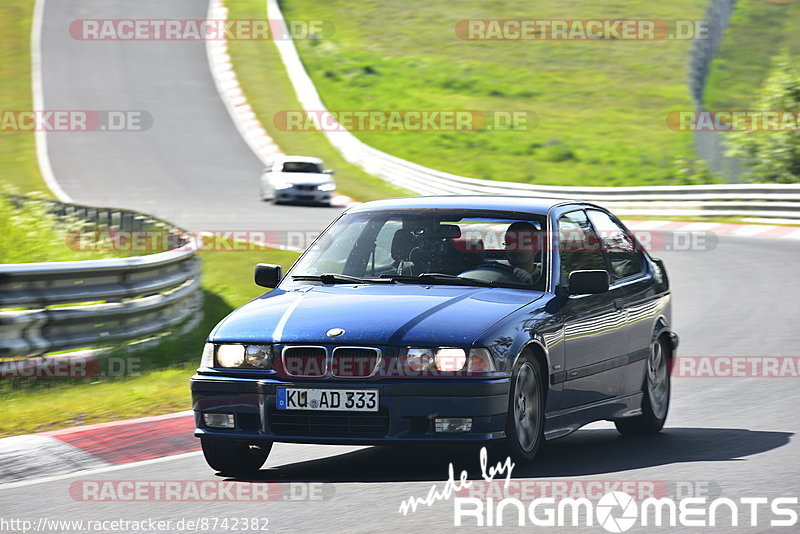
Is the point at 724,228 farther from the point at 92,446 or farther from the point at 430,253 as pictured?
the point at 92,446

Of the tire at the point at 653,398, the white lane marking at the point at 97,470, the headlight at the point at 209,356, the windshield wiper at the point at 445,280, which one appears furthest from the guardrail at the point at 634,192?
the headlight at the point at 209,356

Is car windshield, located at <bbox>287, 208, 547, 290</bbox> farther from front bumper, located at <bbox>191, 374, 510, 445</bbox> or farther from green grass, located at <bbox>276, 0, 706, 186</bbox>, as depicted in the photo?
green grass, located at <bbox>276, 0, 706, 186</bbox>

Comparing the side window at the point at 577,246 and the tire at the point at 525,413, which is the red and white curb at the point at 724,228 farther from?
the tire at the point at 525,413

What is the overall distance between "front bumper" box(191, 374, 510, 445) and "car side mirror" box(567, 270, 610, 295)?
40.2 inches

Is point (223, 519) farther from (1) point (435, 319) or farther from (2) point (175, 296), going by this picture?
(2) point (175, 296)

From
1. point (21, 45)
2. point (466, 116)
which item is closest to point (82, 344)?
point (466, 116)

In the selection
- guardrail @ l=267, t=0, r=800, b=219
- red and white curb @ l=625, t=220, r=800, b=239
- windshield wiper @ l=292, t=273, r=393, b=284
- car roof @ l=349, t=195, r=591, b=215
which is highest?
car roof @ l=349, t=195, r=591, b=215

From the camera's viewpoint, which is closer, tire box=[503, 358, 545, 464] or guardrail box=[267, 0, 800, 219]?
tire box=[503, 358, 545, 464]

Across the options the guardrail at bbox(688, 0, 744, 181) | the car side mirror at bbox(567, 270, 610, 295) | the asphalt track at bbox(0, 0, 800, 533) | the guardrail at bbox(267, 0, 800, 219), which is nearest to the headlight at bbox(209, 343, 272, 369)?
the asphalt track at bbox(0, 0, 800, 533)

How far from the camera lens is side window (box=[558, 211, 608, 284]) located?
26.2 feet

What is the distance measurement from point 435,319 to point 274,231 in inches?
699

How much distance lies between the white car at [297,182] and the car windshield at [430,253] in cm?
2224

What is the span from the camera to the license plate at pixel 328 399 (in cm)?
664

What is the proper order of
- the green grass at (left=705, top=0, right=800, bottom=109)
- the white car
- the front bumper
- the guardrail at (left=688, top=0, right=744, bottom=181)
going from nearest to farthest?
1. the front bumper
2. the white car
3. the guardrail at (left=688, top=0, right=744, bottom=181)
4. the green grass at (left=705, top=0, right=800, bottom=109)
